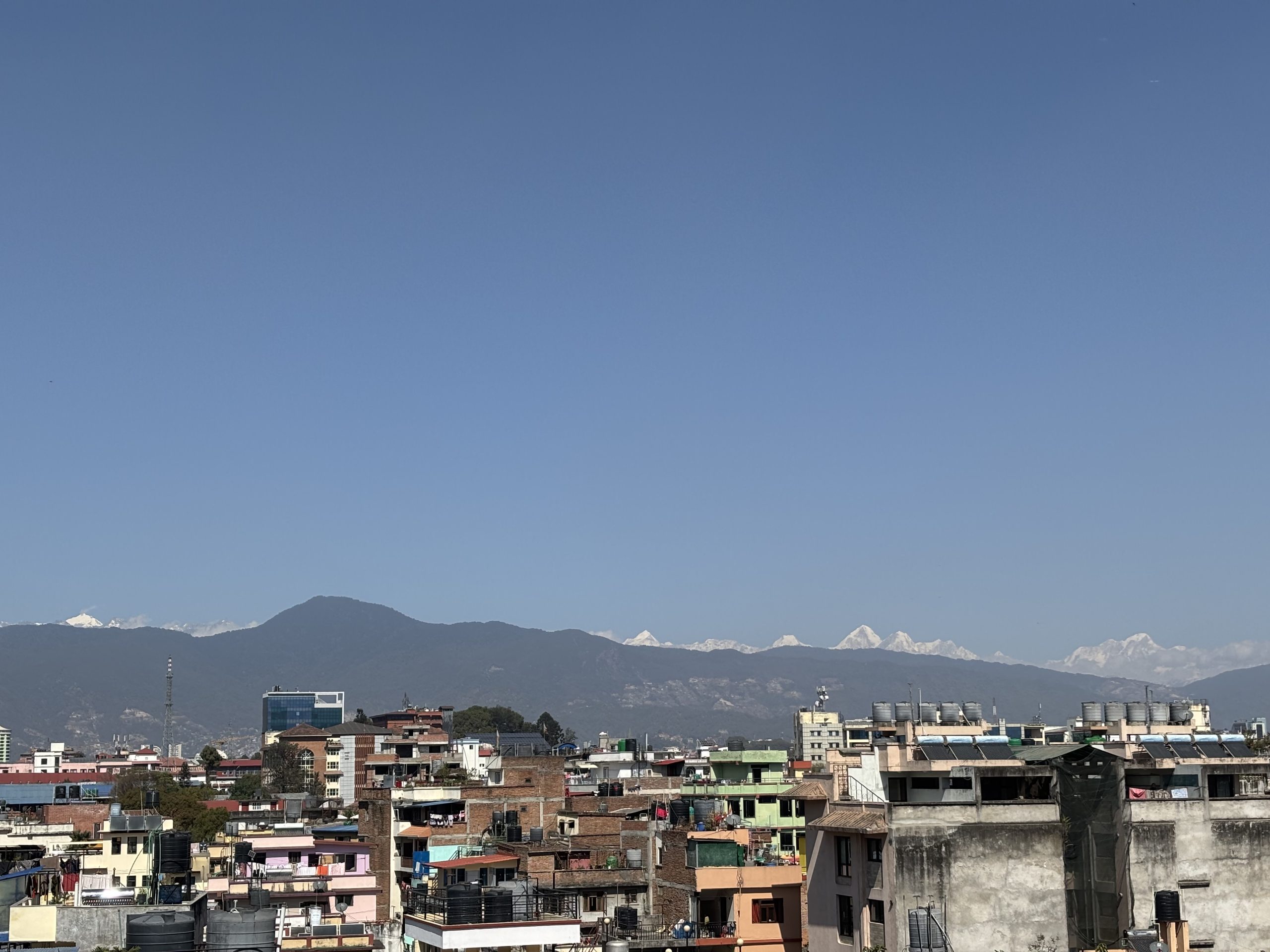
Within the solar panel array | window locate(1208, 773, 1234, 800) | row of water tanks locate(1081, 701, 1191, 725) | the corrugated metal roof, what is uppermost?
row of water tanks locate(1081, 701, 1191, 725)

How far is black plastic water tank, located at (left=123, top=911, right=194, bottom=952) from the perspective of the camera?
37406 mm

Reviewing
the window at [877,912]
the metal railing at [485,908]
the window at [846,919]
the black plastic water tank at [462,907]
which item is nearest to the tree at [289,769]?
the metal railing at [485,908]

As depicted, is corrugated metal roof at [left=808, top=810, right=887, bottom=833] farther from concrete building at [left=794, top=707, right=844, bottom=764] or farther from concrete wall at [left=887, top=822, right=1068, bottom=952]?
concrete building at [left=794, top=707, right=844, bottom=764]

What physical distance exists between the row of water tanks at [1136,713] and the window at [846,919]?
7384 centimetres

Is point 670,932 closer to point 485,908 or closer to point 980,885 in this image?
point 485,908

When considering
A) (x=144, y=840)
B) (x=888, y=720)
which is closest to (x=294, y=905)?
(x=144, y=840)

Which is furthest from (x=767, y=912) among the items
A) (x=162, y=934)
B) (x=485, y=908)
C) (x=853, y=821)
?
(x=162, y=934)

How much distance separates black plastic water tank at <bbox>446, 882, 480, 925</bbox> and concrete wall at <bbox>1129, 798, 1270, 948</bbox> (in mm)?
17562

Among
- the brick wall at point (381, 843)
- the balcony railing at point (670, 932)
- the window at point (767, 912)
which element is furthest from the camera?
the brick wall at point (381, 843)

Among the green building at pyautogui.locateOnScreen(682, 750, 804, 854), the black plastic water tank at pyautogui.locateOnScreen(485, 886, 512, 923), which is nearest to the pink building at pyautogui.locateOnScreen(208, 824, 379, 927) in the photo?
the green building at pyautogui.locateOnScreen(682, 750, 804, 854)

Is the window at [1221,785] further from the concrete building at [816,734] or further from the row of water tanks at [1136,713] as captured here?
the concrete building at [816,734]

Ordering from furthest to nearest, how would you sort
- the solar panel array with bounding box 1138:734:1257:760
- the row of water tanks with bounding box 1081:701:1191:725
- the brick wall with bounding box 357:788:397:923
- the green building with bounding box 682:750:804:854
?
the row of water tanks with bounding box 1081:701:1191:725, the green building with bounding box 682:750:804:854, the brick wall with bounding box 357:788:397:923, the solar panel array with bounding box 1138:734:1257:760

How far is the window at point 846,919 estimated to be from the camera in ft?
141

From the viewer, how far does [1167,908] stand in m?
40.2
